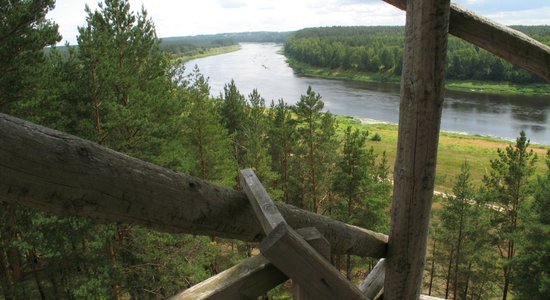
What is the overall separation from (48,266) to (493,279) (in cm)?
1610

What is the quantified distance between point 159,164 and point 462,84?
69.5 meters

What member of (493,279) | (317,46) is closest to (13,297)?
(493,279)

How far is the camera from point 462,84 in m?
69.7

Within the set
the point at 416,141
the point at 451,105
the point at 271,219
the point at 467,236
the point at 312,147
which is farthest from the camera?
the point at 451,105

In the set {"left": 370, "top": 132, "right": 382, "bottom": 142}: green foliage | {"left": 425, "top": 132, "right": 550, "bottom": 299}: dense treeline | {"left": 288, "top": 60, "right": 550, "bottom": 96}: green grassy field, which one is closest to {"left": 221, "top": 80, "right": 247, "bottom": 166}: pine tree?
{"left": 425, "top": 132, "right": 550, "bottom": 299}: dense treeline

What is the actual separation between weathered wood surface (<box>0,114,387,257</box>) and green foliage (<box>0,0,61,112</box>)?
812 centimetres

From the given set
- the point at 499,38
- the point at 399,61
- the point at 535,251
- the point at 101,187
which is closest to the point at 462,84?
the point at 399,61

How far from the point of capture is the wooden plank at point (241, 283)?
5.47 feet

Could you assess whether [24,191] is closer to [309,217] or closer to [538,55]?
[309,217]

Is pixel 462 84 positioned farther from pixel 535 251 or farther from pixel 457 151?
pixel 535 251

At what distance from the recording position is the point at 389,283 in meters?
2.33

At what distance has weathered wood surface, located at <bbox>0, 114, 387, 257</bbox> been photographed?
1.05 meters

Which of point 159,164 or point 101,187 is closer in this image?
point 101,187

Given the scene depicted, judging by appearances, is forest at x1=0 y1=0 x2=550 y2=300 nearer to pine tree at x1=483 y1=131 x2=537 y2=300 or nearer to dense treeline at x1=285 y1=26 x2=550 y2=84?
pine tree at x1=483 y1=131 x2=537 y2=300
